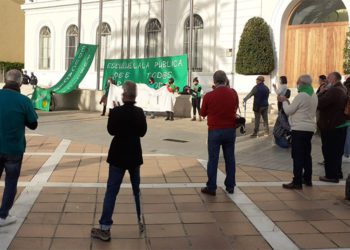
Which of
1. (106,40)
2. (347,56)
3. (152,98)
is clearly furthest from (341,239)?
(106,40)

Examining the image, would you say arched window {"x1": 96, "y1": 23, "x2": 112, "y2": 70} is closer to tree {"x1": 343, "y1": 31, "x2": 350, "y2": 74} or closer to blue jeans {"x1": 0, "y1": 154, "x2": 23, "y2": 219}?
tree {"x1": 343, "y1": 31, "x2": 350, "y2": 74}

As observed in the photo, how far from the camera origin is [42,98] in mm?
20625

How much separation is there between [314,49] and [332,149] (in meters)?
11.0

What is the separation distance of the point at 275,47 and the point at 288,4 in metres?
1.65

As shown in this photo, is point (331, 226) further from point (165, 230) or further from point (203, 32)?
point (203, 32)

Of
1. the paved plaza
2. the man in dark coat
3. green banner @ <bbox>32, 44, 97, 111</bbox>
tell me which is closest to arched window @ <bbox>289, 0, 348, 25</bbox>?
green banner @ <bbox>32, 44, 97, 111</bbox>

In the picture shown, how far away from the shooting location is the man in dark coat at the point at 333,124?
7668 millimetres

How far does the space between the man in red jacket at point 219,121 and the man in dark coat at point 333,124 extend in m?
1.74

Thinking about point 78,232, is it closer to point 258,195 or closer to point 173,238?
point 173,238

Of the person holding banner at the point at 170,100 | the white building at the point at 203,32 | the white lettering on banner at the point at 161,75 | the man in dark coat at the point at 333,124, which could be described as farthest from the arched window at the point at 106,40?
the man in dark coat at the point at 333,124

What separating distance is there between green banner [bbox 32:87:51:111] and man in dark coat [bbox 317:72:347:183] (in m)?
14.7

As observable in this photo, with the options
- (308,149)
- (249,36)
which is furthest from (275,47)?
(308,149)

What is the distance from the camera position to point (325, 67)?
17.6 meters

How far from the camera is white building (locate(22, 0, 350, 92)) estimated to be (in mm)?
17891
